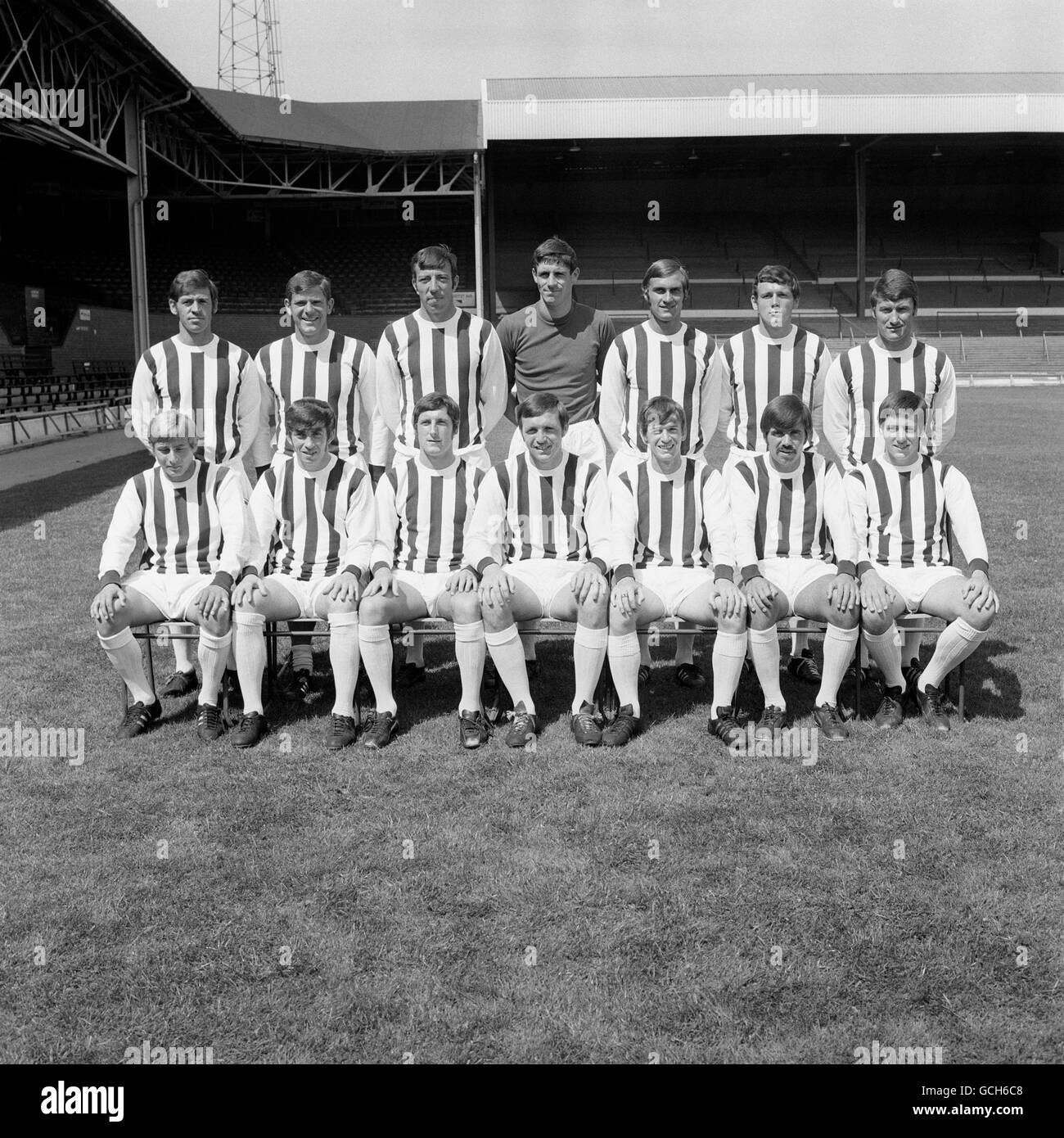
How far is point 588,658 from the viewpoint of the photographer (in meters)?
4.04

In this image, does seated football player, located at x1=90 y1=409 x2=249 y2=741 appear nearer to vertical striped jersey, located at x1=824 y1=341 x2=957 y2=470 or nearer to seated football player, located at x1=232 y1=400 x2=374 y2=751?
seated football player, located at x1=232 y1=400 x2=374 y2=751

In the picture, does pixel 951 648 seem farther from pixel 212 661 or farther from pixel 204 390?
pixel 204 390

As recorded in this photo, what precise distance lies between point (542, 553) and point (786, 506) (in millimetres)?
1025

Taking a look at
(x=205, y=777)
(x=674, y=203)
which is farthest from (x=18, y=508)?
(x=674, y=203)

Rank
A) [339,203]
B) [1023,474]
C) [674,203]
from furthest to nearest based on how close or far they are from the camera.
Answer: [674,203], [339,203], [1023,474]

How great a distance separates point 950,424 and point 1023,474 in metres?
7.42

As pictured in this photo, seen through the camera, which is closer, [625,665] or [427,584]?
[625,665]

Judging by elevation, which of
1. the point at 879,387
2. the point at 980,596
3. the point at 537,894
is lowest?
the point at 537,894

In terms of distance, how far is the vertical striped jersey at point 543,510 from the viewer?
13.7ft

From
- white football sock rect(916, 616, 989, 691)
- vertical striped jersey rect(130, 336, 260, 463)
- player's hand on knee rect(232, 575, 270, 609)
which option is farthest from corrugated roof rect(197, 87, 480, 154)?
white football sock rect(916, 616, 989, 691)

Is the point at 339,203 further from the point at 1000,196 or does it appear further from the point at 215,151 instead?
the point at 1000,196

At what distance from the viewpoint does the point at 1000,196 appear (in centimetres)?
3619

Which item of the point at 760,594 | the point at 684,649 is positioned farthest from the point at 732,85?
the point at 760,594
